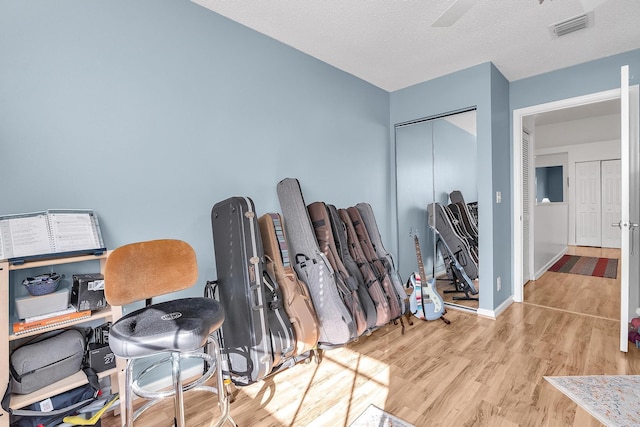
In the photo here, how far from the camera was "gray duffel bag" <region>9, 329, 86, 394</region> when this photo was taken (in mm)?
1250

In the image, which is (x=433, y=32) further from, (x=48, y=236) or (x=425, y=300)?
(x=48, y=236)

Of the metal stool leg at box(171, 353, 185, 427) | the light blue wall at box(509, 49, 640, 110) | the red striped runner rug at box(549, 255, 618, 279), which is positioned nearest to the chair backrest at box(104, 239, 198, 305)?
the metal stool leg at box(171, 353, 185, 427)

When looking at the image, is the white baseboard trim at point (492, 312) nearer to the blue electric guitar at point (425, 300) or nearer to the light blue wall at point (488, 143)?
the light blue wall at point (488, 143)

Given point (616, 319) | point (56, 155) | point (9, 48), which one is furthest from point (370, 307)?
point (9, 48)

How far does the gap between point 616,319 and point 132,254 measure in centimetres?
394

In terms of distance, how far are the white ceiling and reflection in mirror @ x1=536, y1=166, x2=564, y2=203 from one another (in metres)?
5.25

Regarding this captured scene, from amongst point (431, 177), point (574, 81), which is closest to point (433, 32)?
point (431, 177)

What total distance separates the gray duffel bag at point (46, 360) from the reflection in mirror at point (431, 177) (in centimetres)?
285

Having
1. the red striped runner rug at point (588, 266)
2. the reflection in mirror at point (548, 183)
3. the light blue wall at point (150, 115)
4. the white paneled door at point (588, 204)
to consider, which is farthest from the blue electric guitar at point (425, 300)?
the reflection in mirror at point (548, 183)

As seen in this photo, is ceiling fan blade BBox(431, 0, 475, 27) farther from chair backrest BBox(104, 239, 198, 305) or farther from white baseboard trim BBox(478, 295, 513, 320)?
white baseboard trim BBox(478, 295, 513, 320)

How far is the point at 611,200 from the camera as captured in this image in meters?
6.23

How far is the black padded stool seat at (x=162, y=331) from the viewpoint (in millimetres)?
1037

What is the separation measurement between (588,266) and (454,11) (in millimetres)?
5244

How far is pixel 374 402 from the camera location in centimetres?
170
